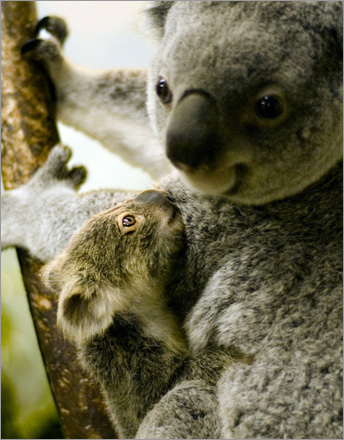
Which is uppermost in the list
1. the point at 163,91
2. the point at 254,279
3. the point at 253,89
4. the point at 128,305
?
the point at 253,89

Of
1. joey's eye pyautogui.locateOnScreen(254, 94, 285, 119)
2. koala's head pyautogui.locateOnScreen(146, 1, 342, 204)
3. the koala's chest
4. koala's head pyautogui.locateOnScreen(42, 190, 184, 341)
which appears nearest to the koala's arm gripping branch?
koala's head pyautogui.locateOnScreen(42, 190, 184, 341)

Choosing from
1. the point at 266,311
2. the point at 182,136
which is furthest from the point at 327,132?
the point at 266,311

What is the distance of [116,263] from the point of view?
90.7 inches

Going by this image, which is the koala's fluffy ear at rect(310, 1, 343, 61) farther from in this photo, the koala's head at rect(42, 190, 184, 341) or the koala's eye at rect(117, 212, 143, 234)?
the koala's eye at rect(117, 212, 143, 234)

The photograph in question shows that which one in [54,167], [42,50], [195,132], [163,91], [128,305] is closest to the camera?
[195,132]

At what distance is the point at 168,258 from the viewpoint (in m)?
2.21

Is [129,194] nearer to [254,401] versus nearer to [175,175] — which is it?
[175,175]

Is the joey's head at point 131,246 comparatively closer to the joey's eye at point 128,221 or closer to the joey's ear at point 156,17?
the joey's eye at point 128,221

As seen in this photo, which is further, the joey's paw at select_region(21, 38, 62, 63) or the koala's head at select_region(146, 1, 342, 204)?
the joey's paw at select_region(21, 38, 62, 63)

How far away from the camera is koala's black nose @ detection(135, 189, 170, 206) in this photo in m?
2.26

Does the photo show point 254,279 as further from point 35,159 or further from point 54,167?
point 35,159

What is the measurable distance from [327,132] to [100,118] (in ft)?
6.94

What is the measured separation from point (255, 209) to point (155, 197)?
0.43 meters

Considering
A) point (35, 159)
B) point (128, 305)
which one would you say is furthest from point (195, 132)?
point (35, 159)
